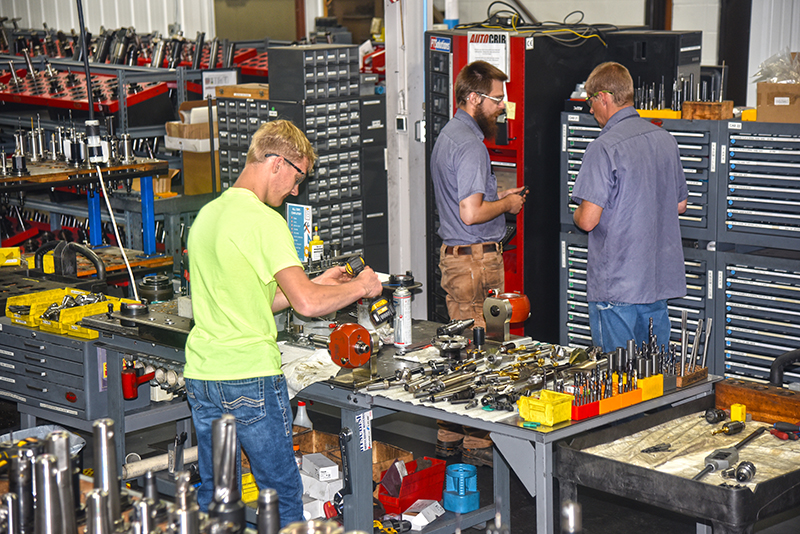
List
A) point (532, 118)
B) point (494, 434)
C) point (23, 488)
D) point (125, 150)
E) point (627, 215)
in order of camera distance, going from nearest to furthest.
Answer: point (23, 488), point (494, 434), point (627, 215), point (532, 118), point (125, 150)

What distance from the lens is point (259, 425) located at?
2779 millimetres

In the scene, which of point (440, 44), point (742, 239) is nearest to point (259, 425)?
point (742, 239)

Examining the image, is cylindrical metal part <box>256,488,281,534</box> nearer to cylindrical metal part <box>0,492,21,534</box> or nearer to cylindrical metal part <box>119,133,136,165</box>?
cylindrical metal part <box>0,492,21,534</box>

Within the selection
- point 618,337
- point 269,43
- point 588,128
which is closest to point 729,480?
point 618,337

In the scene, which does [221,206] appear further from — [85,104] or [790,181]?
[85,104]

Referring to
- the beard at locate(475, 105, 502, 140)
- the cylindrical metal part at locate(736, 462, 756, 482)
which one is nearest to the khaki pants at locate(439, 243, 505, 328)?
the beard at locate(475, 105, 502, 140)

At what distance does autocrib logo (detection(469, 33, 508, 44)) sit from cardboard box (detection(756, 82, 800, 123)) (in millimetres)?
1319

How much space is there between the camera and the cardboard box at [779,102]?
438 cm

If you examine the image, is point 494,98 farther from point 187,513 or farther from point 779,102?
point 187,513

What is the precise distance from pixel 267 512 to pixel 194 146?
18.5ft

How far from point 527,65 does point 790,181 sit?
142 centimetres

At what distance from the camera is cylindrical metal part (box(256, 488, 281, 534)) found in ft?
4.87

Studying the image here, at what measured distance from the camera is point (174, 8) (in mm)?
11617

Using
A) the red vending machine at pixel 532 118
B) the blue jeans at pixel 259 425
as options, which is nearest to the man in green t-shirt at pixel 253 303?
the blue jeans at pixel 259 425
